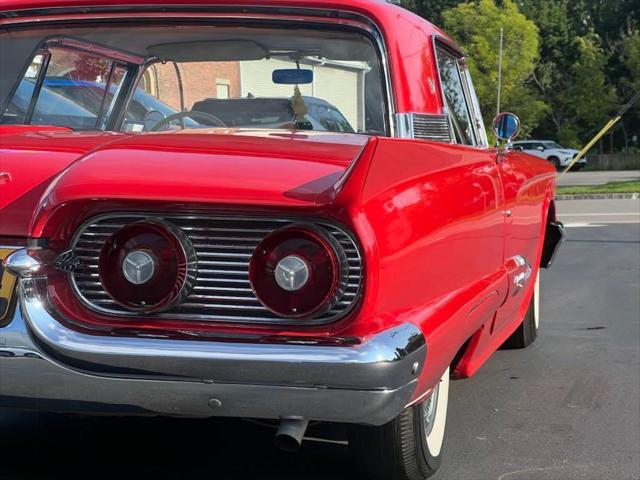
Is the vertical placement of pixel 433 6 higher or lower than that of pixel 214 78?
lower

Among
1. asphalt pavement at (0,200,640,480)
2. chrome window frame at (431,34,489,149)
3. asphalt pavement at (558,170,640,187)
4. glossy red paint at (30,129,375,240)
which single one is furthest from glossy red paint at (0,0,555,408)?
asphalt pavement at (558,170,640,187)

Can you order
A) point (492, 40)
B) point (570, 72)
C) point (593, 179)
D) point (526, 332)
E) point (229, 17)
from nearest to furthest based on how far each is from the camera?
point (229, 17) < point (526, 332) < point (593, 179) < point (492, 40) < point (570, 72)

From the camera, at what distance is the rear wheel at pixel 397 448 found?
9.78 ft

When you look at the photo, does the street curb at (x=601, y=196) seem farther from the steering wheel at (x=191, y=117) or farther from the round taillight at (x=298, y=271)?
the round taillight at (x=298, y=271)

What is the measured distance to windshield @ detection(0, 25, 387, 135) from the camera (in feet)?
11.2

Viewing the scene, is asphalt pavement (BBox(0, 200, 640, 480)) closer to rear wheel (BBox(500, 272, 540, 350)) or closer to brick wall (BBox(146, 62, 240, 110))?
rear wheel (BBox(500, 272, 540, 350))

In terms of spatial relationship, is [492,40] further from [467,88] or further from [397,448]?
[397,448]

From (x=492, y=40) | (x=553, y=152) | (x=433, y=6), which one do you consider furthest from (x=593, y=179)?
(x=433, y=6)

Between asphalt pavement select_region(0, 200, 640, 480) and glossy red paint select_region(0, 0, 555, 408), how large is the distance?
908 millimetres

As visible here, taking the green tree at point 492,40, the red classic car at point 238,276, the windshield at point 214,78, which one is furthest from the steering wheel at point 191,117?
the green tree at point 492,40

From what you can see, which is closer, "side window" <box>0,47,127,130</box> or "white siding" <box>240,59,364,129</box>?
"white siding" <box>240,59,364,129</box>

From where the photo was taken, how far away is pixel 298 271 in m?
2.36

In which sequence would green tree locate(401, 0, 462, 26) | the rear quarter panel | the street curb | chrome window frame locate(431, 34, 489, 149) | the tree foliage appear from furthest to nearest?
green tree locate(401, 0, 462, 26) < the tree foliage < the street curb < chrome window frame locate(431, 34, 489, 149) < the rear quarter panel

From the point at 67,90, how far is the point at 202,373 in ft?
6.47
